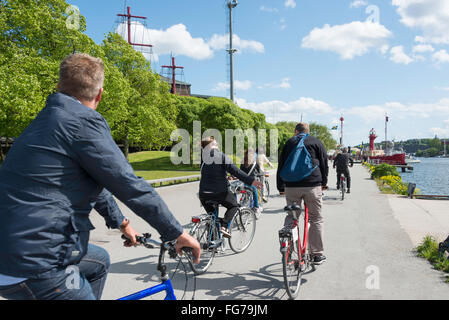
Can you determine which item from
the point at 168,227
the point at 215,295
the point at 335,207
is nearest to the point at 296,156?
the point at 215,295

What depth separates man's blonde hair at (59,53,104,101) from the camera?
66.7 inches

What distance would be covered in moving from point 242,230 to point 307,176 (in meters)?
1.87

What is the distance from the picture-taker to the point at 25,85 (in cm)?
1593

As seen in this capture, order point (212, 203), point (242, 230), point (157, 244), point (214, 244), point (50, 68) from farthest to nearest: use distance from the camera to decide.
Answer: point (50, 68), point (242, 230), point (212, 203), point (214, 244), point (157, 244)

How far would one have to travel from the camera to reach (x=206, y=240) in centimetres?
534

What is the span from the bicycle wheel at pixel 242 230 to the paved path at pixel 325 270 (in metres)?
0.15

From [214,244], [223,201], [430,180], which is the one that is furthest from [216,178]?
[430,180]

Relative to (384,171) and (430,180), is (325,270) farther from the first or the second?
(430,180)

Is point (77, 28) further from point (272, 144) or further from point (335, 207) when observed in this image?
point (272, 144)

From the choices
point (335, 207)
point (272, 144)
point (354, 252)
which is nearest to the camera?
point (354, 252)

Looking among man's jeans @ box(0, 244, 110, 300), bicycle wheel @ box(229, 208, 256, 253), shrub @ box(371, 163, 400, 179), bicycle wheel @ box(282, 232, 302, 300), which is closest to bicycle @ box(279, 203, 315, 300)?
bicycle wheel @ box(282, 232, 302, 300)

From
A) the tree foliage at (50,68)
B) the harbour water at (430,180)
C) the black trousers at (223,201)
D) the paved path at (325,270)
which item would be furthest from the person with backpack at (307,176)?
the harbour water at (430,180)

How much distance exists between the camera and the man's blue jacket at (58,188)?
1.44 metres

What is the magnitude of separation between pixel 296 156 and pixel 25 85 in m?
15.4
